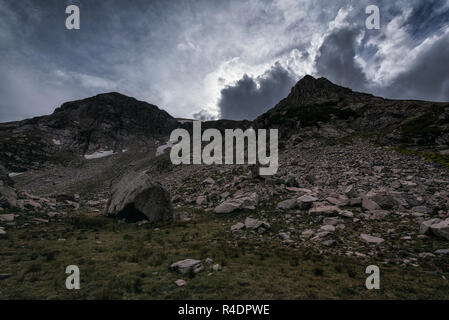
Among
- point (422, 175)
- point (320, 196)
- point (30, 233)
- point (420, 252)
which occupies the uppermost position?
point (422, 175)

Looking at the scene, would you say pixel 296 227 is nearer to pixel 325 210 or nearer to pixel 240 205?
pixel 325 210

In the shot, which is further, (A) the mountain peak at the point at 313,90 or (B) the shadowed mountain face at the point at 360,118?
(A) the mountain peak at the point at 313,90

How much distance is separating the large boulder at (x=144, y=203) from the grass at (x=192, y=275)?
3950 mm

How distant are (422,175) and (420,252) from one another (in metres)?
14.5

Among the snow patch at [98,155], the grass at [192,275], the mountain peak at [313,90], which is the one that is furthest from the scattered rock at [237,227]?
the snow patch at [98,155]

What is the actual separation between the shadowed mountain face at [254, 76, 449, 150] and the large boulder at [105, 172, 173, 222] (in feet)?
129

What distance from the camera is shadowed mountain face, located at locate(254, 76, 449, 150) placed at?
113 ft

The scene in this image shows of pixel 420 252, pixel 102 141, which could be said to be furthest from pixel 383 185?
pixel 102 141

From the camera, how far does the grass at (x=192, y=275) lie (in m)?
6.28

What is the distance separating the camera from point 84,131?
119000mm

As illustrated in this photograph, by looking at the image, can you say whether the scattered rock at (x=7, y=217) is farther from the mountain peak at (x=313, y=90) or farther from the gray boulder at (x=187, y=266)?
the mountain peak at (x=313, y=90)
